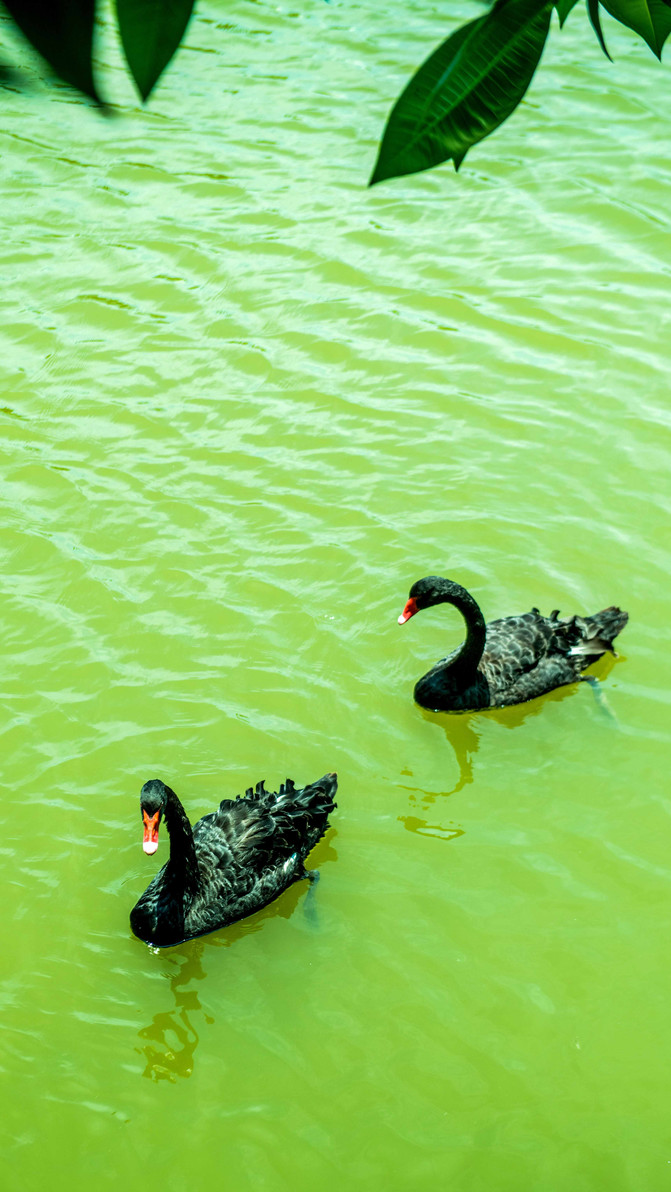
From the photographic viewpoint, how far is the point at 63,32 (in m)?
0.73

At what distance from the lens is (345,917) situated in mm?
5586

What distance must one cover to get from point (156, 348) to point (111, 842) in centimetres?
468

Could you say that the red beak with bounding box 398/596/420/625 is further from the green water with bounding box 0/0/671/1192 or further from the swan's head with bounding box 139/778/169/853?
the swan's head with bounding box 139/778/169/853

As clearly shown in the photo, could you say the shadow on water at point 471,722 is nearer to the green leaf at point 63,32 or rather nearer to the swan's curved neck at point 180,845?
the swan's curved neck at point 180,845

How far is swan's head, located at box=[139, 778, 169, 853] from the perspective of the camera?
5059 millimetres

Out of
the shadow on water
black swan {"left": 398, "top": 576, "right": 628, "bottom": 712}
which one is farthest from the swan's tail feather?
the shadow on water

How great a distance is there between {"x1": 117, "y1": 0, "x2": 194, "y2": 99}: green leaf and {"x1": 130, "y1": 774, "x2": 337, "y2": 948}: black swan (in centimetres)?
451

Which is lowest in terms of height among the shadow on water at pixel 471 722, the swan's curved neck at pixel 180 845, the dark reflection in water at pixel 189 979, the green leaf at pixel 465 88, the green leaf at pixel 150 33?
the dark reflection in water at pixel 189 979

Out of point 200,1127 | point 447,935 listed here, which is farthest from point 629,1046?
point 200,1127

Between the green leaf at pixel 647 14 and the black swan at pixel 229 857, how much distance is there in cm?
438

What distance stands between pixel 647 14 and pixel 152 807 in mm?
4397

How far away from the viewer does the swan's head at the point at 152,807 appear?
506 centimetres

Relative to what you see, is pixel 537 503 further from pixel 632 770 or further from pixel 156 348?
pixel 156 348

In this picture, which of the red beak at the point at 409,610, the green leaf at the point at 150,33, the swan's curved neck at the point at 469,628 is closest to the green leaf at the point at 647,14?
the green leaf at the point at 150,33
